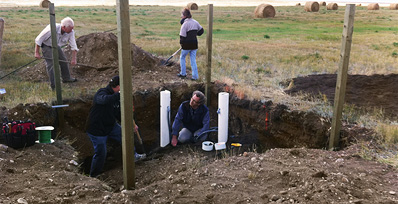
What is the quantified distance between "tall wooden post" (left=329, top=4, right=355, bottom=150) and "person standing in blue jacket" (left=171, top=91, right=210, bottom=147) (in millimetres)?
2221

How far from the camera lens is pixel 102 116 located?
564 centimetres

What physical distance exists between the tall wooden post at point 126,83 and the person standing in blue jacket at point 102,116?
1.56 metres

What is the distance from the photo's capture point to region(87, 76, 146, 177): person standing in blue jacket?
5.34 metres

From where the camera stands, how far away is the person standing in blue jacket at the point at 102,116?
5336 millimetres

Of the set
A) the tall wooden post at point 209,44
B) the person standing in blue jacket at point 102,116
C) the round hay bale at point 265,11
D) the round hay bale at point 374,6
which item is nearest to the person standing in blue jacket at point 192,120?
the tall wooden post at point 209,44

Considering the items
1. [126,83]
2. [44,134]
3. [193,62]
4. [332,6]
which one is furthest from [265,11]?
[126,83]

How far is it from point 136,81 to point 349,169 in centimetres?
571

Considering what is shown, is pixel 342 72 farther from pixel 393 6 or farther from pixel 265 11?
pixel 393 6

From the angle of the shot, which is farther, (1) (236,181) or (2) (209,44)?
(2) (209,44)

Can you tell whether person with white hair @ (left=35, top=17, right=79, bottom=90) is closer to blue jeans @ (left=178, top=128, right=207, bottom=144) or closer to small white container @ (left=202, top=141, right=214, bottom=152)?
blue jeans @ (left=178, top=128, right=207, bottom=144)

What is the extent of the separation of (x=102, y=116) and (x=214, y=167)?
2001 mm

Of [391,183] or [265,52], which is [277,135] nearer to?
[391,183]

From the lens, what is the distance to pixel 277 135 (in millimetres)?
7004

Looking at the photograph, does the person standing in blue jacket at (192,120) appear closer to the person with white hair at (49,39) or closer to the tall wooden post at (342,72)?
the tall wooden post at (342,72)
